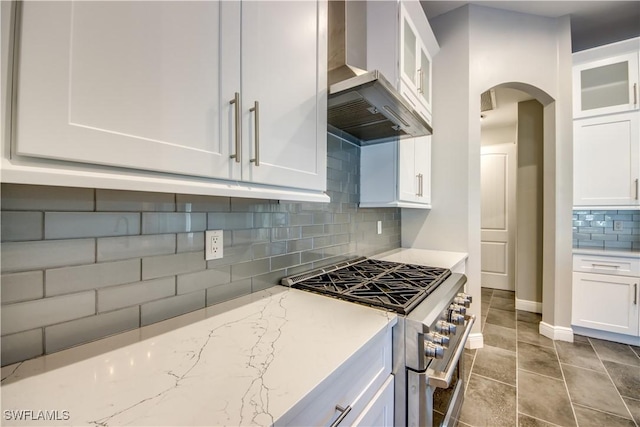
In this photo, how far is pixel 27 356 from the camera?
2.16ft

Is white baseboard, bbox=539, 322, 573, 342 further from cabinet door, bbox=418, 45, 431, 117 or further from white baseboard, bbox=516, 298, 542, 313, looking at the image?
cabinet door, bbox=418, 45, 431, 117

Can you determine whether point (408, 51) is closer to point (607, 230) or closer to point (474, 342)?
point (474, 342)

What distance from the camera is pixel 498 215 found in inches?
171

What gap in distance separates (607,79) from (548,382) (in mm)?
2867

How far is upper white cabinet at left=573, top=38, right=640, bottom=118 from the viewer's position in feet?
8.16

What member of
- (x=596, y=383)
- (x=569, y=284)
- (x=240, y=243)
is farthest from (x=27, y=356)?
(x=569, y=284)

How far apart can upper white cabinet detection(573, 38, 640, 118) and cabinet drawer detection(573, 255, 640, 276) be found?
4.62ft

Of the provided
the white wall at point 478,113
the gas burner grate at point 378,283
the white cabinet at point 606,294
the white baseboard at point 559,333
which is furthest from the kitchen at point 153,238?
the white cabinet at point 606,294

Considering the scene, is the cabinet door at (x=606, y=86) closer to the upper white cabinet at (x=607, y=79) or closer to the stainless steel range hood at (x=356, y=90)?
the upper white cabinet at (x=607, y=79)

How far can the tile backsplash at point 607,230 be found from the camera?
8.99 feet

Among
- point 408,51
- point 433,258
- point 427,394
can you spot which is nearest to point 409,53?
point 408,51

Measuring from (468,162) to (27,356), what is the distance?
2.87m

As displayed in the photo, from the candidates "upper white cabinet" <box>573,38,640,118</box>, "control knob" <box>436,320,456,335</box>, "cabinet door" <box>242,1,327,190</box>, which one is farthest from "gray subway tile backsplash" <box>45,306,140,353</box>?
"upper white cabinet" <box>573,38,640,118</box>

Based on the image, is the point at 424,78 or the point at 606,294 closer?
the point at 424,78
